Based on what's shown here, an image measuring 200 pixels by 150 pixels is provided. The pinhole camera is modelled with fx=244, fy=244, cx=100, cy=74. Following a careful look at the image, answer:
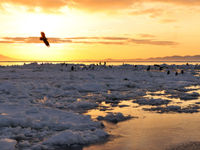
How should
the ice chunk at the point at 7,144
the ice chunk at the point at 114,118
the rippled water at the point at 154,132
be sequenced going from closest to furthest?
1. the ice chunk at the point at 7,144
2. the rippled water at the point at 154,132
3. the ice chunk at the point at 114,118

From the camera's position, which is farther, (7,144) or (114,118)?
(114,118)

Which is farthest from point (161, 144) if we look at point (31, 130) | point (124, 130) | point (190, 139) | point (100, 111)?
point (100, 111)

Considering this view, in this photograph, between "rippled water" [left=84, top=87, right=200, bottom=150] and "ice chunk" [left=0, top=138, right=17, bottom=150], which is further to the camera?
"rippled water" [left=84, top=87, right=200, bottom=150]

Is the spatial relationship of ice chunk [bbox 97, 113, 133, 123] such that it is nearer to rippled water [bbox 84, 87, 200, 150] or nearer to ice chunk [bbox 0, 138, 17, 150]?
rippled water [bbox 84, 87, 200, 150]

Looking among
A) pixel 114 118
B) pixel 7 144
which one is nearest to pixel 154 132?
pixel 114 118

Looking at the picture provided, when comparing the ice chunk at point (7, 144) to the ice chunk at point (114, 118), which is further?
the ice chunk at point (114, 118)

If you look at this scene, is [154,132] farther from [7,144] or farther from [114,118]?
[7,144]

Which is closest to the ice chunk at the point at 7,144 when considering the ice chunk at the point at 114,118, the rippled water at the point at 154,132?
the rippled water at the point at 154,132

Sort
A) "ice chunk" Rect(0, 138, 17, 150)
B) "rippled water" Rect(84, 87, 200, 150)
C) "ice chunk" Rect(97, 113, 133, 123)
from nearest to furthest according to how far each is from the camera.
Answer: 1. "ice chunk" Rect(0, 138, 17, 150)
2. "rippled water" Rect(84, 87, 200, 150)
3. "ice chunk" Rect(97, 113, 133, 123)

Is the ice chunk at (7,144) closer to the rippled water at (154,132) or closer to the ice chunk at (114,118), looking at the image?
the rippled water at (154,132)

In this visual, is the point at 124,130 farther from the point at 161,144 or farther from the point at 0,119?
the point at 0,119

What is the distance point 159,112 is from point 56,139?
15.9ft

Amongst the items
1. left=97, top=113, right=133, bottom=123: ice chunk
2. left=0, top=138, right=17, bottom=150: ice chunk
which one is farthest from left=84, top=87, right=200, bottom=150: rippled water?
left=0, top=138, right=17, bottom=150: ice chunk

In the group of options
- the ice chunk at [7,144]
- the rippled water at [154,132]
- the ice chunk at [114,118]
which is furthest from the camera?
the ice chunk at [114,118]
